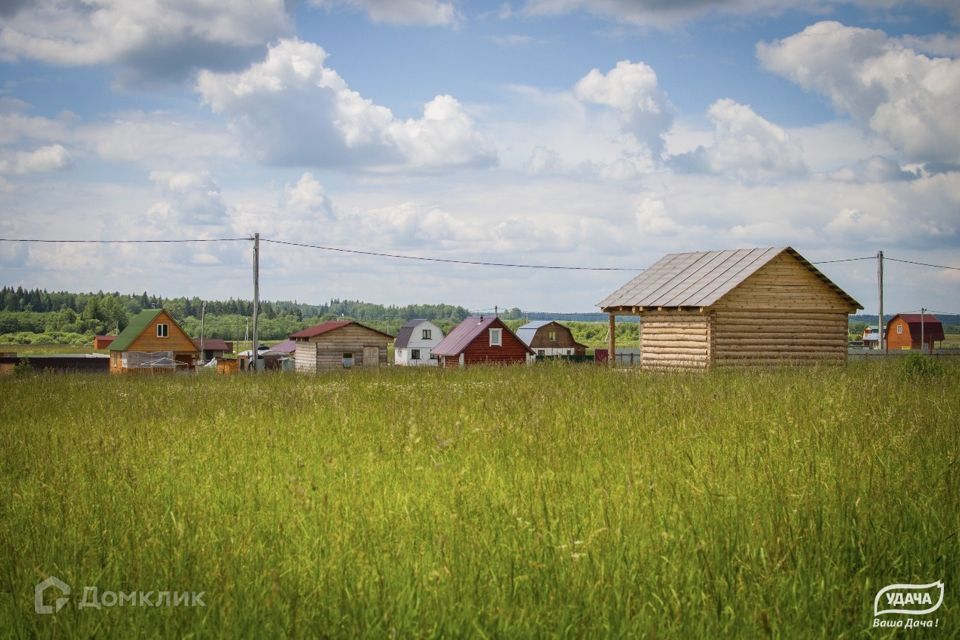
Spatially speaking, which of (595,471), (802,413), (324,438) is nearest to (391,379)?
(324,438)

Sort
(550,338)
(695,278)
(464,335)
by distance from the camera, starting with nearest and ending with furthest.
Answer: (695,278) → (464,335) → (550,338)

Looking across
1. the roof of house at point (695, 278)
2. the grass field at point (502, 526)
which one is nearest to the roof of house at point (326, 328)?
the roof of house at point (695, 278)

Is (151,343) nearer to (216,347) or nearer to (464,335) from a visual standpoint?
(464,335)

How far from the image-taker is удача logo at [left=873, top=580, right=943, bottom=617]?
4148 millimetres

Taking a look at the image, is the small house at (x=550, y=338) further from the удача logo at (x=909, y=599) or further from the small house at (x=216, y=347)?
the удача logo at (x=909, y=599)

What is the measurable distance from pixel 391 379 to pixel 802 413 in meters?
12.8

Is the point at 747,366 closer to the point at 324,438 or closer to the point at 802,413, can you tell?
the point at 802,413

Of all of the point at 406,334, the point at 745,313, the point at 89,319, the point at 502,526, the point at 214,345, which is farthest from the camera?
the point at 89,319

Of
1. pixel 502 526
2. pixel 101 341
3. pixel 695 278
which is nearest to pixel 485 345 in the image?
pixel 695 278

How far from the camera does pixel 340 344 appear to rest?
57375 mm

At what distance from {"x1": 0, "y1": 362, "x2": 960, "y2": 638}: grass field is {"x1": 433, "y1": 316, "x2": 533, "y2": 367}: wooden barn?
47.3 metres

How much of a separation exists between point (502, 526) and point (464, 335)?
176 ft

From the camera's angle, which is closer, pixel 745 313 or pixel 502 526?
pixel 502 526

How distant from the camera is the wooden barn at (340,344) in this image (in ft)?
186
